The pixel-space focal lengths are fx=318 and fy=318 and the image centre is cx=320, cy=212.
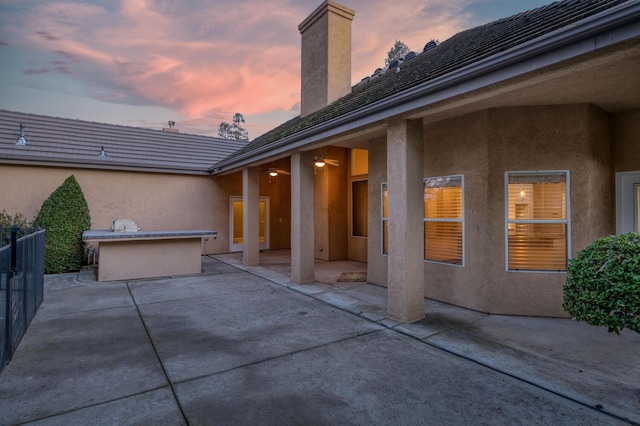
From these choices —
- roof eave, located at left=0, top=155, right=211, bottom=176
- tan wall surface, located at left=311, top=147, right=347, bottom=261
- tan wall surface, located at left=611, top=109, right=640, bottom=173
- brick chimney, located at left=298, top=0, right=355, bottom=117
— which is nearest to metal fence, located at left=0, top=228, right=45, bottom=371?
roof eave, located at left=0, top=155, right=211, bottom=176

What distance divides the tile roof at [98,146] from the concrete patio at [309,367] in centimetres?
621

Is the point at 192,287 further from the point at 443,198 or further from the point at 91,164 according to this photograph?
the point at 91,164

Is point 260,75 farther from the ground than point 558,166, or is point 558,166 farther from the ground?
point 260,75

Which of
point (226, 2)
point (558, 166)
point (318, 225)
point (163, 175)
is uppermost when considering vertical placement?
point (226, 2)

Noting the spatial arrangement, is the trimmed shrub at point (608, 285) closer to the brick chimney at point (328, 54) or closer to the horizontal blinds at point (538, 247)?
the horizontal blinds at point (538, 247)

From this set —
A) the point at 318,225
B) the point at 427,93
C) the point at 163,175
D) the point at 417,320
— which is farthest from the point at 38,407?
the point at 163,175

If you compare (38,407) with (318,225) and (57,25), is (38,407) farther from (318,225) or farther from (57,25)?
(57,25)

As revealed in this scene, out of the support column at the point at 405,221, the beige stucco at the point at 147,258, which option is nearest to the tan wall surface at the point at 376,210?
the support column at the point at 405,221

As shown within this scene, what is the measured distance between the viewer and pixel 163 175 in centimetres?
1212

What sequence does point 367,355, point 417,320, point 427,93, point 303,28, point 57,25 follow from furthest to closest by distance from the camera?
point 303,28 → point 57,25 → point 417,320 → point 427,93 → point 367,355

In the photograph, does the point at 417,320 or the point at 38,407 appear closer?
the point at 38,407

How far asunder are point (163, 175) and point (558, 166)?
1207 cm

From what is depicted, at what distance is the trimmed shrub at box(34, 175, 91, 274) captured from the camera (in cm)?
901

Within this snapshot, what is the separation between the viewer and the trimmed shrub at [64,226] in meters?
9.01
